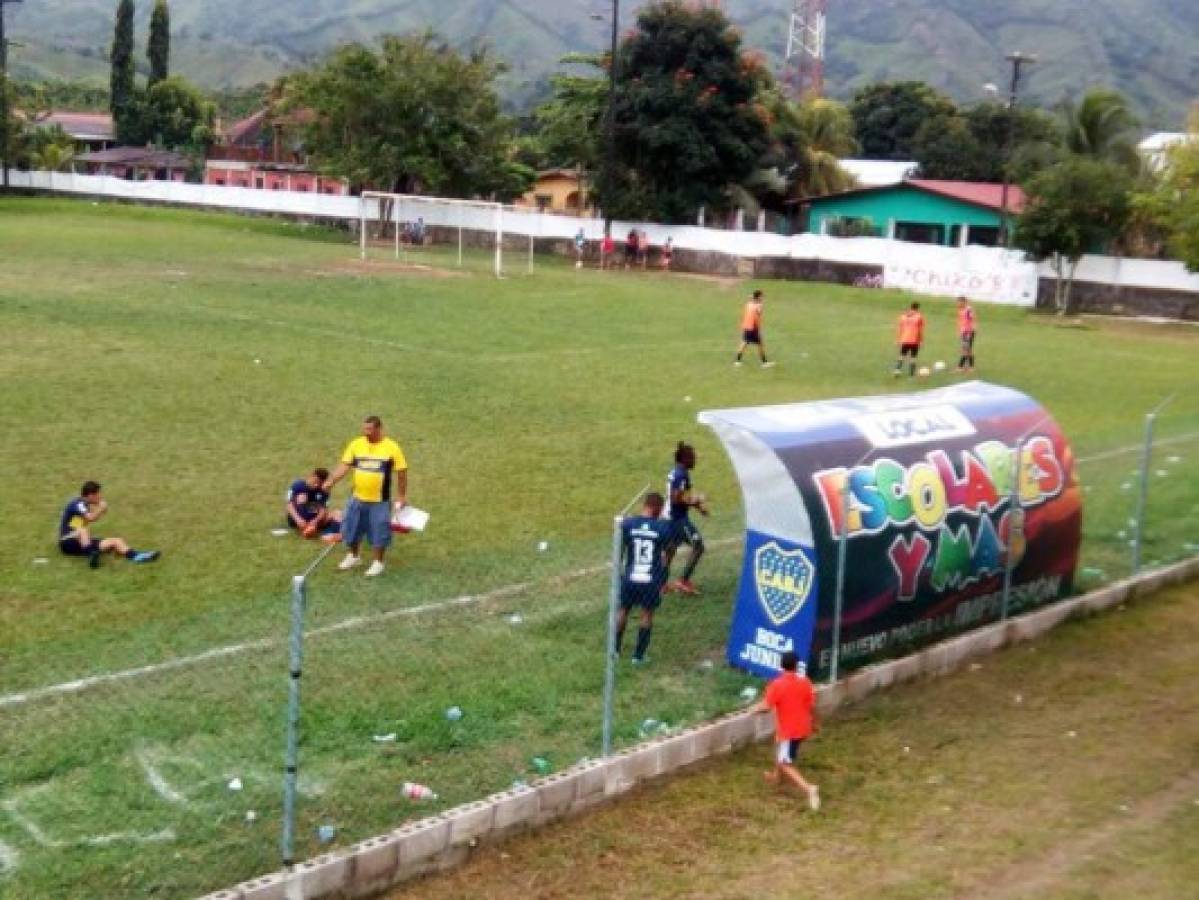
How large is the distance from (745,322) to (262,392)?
995 cm

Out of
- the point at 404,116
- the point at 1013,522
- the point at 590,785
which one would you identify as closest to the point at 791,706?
the point at 590,785

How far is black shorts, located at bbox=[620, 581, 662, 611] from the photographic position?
10.5 m

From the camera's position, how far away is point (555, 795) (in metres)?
8.31

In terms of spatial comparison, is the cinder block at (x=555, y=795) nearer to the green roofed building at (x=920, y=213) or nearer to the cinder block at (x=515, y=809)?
the cinder block at (x=515, y=809)

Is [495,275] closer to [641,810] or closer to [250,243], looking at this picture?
[250,243]

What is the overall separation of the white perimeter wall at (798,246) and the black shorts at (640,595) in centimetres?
3473

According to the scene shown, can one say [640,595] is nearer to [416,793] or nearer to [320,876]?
[416,793]

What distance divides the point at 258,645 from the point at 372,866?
3557mm

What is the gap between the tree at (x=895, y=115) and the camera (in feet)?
338

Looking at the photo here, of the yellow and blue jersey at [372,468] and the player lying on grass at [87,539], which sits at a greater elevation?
the yellow and blue jersey at [372,468]

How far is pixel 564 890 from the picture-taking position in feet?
24.6

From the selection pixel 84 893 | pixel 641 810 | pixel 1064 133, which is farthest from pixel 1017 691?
pixel 1064 133

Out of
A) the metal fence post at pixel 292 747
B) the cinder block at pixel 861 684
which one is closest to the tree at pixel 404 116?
the cinder block at pixel 861 684

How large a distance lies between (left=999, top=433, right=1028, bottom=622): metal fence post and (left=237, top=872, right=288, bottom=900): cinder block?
23.7 feet
